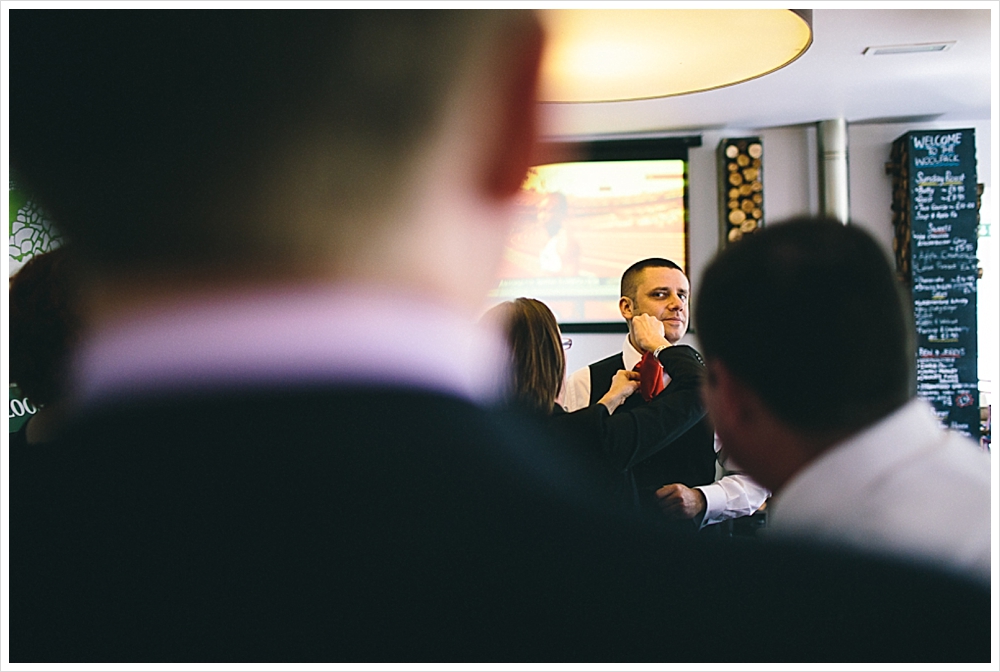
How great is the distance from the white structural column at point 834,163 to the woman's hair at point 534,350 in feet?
6.60

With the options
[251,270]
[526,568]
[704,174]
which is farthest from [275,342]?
[704,174]

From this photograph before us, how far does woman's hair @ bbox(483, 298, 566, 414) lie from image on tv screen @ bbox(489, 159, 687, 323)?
1.78 metres

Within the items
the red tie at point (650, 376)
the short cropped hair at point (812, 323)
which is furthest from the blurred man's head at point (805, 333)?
the red tie at point (650, 376)

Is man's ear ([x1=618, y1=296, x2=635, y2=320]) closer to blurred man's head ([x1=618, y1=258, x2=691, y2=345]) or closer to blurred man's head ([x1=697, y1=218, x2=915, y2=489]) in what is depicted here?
blurred man's head ([x1=618, y1=258, x2=691, y2=345])

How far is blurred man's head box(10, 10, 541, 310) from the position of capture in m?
0.31

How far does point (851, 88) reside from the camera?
2312 millimetres

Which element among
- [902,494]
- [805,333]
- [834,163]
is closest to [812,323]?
[805,333]

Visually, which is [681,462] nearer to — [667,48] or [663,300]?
[663,300]

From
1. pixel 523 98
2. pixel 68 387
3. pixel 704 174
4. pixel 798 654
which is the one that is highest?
pixel 704 174

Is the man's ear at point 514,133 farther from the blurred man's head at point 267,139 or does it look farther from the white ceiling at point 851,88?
the white ceiling at point 851,88

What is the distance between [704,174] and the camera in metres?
2.95

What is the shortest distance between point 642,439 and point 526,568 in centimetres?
79

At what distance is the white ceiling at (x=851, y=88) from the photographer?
1742mm

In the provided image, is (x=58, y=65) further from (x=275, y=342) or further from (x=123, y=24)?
(x=275, y=342)
